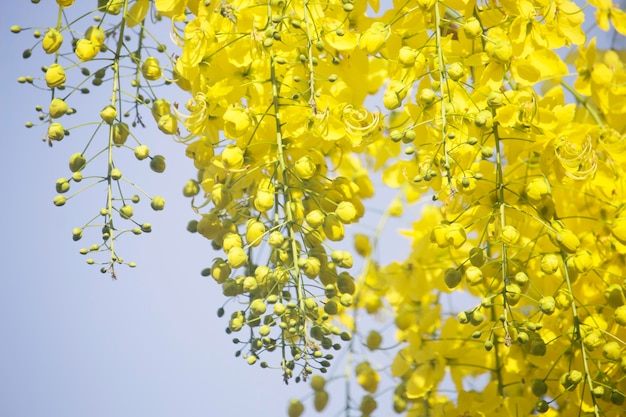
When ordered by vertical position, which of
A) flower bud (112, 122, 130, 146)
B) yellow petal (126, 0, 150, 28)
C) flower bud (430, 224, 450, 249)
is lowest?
flower bud (430, 224, 450, 249)

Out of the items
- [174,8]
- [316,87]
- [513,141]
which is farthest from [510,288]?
[174,8]

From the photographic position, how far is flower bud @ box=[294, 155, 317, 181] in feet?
3.28

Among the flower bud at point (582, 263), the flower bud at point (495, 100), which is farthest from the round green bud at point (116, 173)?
the flower bud at point (582, 263)

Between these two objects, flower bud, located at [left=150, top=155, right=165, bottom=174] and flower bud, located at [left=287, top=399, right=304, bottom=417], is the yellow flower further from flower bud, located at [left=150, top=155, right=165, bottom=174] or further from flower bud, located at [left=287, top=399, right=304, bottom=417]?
flower bud, located at [left=150, top=155, right=165, bottom=174]

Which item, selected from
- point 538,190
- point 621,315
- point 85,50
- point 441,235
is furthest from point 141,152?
point 621,315

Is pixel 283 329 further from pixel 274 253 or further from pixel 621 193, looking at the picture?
pixel 621 193

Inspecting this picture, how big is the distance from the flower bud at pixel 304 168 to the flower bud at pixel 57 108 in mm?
269

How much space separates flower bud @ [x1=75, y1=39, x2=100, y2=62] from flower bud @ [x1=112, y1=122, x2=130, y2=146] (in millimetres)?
85

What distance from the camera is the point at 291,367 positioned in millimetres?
919

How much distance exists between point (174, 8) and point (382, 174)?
25.0 inches

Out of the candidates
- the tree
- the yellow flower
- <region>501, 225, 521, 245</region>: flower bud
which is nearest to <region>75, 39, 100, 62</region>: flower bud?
the tree

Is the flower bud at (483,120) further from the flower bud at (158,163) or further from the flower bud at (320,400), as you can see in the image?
the flower bud at (320,400)

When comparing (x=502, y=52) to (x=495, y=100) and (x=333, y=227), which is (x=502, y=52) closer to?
(x=495, y=100)

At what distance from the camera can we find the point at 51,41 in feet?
3.28
